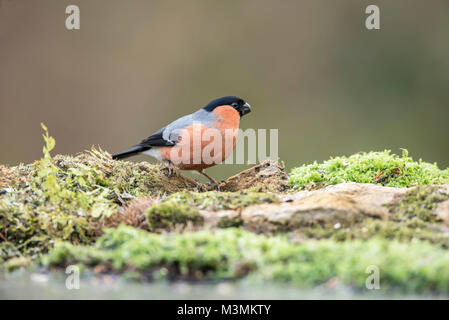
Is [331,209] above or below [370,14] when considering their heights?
below

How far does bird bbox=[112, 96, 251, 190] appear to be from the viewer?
184 inches

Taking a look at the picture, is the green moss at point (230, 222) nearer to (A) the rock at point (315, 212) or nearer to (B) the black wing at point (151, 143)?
(A) the rock at point (315, 212)

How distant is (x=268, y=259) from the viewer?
7.50 ft

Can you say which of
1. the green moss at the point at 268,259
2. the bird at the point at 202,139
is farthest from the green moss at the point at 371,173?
the green moss at the point at 268,259

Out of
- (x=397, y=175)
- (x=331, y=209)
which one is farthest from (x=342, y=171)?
(x=331, y=209)

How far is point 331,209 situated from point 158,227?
1.01 m

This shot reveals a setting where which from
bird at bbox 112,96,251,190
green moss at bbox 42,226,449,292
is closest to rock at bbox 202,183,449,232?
green moss at bbox 42,226,449,292

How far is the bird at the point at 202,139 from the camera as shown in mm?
4672

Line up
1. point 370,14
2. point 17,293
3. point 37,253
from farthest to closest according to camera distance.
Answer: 1. point 370,14
2. point 37,253
3. point 17,293

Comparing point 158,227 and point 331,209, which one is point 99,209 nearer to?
point 158,227

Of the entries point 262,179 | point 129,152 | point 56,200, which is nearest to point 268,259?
point 56,200

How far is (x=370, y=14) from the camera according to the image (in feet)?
34.0

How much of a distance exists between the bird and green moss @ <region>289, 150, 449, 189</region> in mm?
752

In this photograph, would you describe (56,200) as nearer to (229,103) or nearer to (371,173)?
(229,103)
